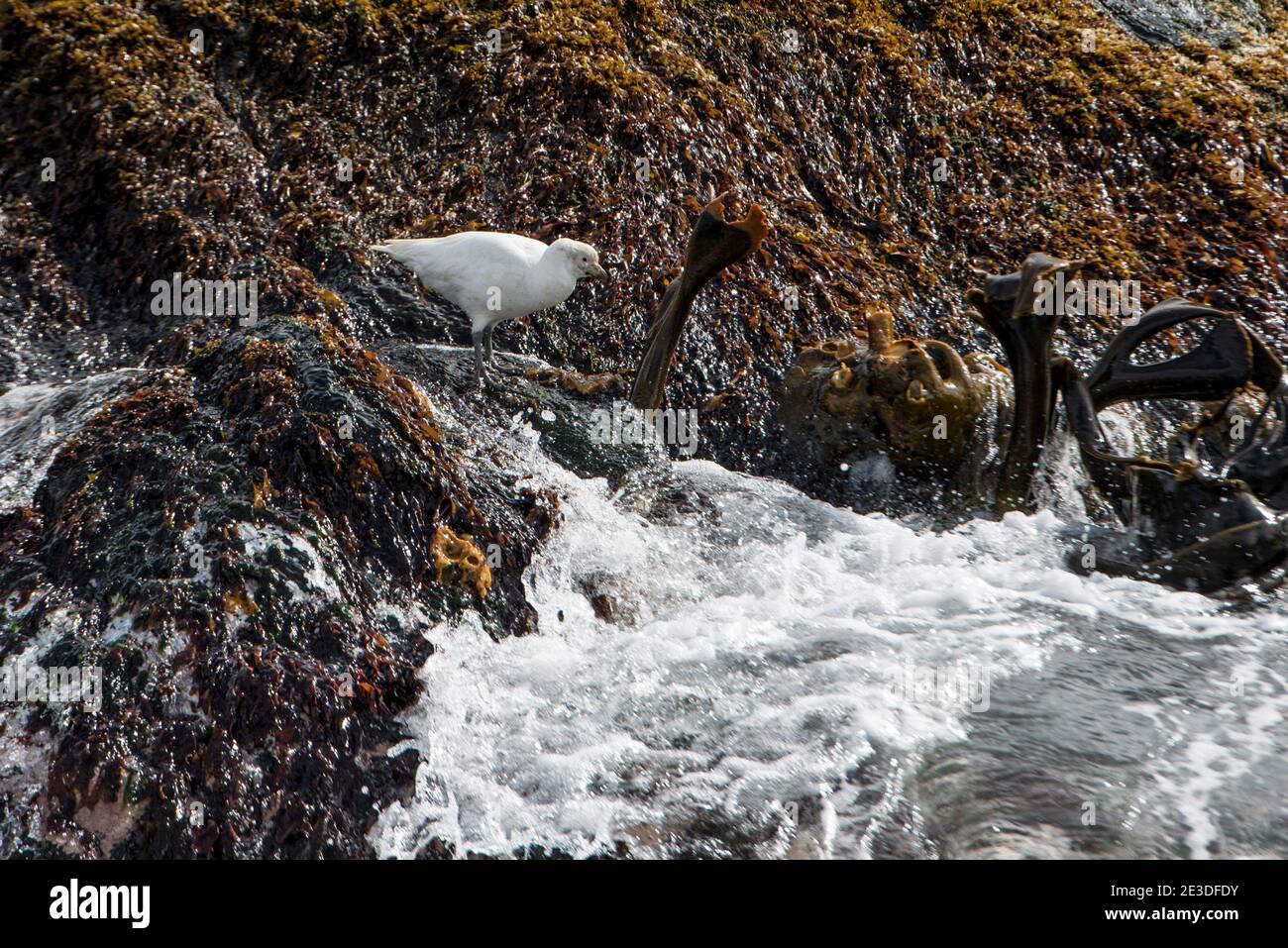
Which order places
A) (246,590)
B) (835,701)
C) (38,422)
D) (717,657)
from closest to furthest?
(246,590) → (835,701) → (717,657) → (38,422)

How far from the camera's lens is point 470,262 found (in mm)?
5203

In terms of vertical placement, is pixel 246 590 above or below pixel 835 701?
above

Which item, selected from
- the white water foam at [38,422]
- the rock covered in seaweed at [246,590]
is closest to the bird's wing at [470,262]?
the rock covered in seaweed at [246,590]

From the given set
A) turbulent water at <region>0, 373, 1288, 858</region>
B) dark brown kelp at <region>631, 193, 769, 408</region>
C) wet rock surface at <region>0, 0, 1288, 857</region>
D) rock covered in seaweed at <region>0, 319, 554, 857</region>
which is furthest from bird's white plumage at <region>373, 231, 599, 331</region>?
rock covered in seaweed at <region>0, 319, 554, 857</region>

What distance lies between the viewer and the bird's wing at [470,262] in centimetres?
512

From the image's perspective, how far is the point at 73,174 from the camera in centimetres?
593

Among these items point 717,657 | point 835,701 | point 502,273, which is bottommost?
point 835,701

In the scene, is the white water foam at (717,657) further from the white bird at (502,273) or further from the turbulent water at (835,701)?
the white bird at (502,273)

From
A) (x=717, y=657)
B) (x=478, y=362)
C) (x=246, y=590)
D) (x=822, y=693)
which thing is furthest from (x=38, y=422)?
(x=822, y=693)

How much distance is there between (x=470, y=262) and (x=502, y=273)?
0.67ft

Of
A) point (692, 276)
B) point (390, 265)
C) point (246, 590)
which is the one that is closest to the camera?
point (246, 590)

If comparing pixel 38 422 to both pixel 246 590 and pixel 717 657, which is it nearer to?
pixel 246 590
